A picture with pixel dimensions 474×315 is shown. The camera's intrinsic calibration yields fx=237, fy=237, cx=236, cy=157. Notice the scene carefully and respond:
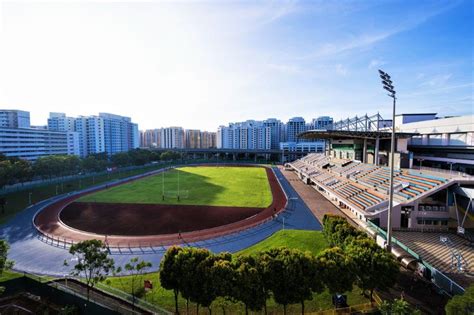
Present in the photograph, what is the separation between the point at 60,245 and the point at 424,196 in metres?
36.4

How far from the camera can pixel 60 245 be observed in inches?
923

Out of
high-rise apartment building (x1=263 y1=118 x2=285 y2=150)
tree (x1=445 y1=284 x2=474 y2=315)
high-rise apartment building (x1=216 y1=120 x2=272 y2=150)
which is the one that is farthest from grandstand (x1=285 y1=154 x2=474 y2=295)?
high-rise apartment building (x1=263 y1=118 x2=285 y2=150)

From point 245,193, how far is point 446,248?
30.0 metres

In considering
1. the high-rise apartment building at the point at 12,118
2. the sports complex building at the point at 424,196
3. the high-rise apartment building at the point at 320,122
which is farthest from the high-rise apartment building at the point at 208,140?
the sports complex building at the point at 424,196

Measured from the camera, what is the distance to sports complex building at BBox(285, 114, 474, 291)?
1848cm

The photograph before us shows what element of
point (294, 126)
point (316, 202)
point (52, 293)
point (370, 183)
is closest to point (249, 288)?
point (52, 293)

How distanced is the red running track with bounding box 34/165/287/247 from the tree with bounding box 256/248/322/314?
14.0m

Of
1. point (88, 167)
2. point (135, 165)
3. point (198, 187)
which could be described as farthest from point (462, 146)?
point (135, 165)

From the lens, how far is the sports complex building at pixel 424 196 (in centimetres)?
1848

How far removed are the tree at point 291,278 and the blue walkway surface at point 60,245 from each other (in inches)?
409

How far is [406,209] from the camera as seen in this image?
24.3 meters

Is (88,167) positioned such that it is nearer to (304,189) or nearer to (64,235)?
(64,235)

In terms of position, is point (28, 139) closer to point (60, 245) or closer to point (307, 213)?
point (60, 245)

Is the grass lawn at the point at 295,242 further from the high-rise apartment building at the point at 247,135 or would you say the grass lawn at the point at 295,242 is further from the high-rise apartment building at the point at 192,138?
the high-rise apartment building at the point at 192,138
